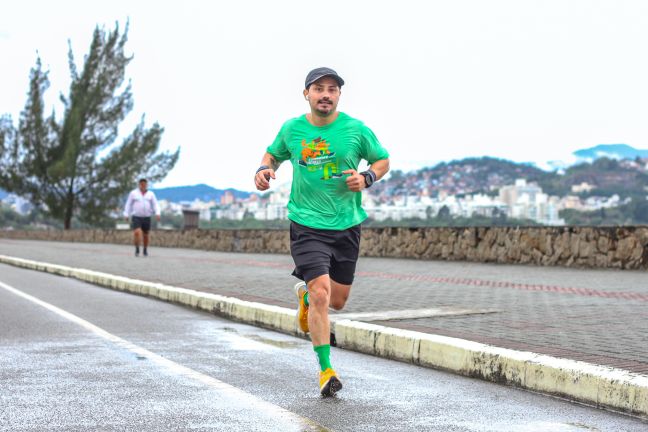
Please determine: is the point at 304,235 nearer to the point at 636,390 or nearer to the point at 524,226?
the point at 636,390

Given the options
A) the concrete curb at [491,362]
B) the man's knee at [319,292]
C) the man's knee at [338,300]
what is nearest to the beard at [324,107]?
the man's knee at [319,292]

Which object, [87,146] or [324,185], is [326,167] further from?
[87,146]

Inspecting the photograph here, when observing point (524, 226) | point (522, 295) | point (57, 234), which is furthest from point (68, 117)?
point (522, 295)

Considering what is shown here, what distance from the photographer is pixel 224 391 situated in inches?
218

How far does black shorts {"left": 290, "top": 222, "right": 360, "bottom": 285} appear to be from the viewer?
5711 millimetres

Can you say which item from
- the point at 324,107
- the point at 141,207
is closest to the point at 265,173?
the point at 324,107

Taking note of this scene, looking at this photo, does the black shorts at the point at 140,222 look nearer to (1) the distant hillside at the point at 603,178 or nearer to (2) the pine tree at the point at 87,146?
(2) the pine tree at the point at 87,146

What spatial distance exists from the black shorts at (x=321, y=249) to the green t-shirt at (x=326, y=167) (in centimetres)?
5

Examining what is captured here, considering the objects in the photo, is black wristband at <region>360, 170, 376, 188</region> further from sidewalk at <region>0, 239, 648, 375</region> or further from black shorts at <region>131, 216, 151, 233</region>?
black shorts at <region>131, 216, 151, 233</region>

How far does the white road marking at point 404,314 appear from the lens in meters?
8.40

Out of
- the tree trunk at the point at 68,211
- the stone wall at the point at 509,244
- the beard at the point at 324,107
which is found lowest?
the stone wall at the point at 509,244

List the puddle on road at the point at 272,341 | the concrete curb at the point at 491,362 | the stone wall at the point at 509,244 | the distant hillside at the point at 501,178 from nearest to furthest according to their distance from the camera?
1. the concrete curb at the point at 491,362
2. the puddle on road at the point at 272,341
3. the stone wall at the point at 509,244
4. the distant hillside at the point at 501,178

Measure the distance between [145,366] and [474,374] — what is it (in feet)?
7.14

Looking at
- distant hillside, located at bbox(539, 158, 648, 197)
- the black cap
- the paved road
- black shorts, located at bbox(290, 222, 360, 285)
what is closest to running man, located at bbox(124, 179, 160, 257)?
the paved road
